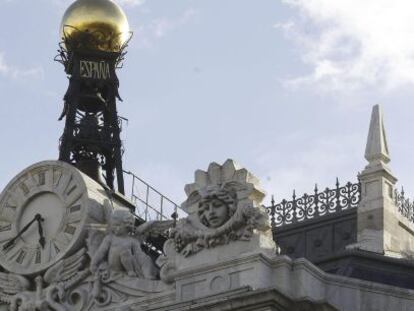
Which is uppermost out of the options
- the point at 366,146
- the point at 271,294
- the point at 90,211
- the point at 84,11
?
the point at 84,11

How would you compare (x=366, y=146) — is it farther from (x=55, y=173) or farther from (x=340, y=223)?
(x=55, y=173)

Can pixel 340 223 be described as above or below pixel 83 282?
above

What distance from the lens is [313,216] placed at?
57.8 metres

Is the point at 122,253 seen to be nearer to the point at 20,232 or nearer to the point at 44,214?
the point at 44,214

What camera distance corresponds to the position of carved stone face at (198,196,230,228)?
4750 centimetres

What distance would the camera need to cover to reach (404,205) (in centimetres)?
5756

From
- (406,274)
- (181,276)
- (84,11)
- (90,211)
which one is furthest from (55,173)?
(84,11)

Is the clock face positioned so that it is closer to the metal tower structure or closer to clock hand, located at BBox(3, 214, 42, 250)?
clock hand, located at BBox(3, 214, 42, 250)

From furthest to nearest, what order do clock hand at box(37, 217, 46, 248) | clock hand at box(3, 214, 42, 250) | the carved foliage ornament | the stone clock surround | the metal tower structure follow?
the metal tower structure
clock hand at box(3, 214, 42, 250)
clock hand at box(37, 217, 46, 248)
the stone clock surround
the carved foliage ornament

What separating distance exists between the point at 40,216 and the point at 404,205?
11778mm

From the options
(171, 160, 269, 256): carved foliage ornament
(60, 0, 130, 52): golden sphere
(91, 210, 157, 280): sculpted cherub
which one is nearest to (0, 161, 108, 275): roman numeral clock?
(91, 210, 157, 280): sculpted cherub

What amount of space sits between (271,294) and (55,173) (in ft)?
27.5

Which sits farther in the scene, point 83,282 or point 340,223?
point 340,223

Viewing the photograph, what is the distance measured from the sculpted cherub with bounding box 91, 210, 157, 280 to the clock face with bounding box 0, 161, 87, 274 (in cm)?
81
